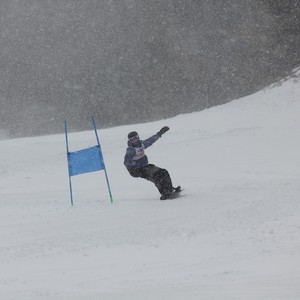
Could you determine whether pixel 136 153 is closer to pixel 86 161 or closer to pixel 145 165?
pixel 145 165

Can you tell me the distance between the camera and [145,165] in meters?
9.89

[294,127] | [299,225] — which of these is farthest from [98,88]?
[299,225]

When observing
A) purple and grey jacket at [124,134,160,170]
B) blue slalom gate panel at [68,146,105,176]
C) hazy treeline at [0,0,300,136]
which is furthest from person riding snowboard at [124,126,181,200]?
hazy treeline at [0,0,300,136]

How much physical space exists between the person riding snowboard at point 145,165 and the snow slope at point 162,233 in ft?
1.55

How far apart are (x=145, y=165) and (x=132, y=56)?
3426cm

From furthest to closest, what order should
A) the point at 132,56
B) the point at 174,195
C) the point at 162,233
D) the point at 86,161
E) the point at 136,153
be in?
the point at 132,56 → the point at 86,161 → the point at 136,153 → the point at 174,195 → the point at 162,233

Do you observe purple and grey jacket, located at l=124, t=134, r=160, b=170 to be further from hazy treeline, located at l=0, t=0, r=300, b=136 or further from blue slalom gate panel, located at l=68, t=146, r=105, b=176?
hazy treeline, located at l=0, t=0, r=300, b=136

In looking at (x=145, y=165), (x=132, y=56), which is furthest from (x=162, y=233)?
(x=132, y=56)

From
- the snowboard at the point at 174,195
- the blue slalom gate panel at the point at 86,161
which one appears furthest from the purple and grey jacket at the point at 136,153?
the snowboard at the point at 174,195

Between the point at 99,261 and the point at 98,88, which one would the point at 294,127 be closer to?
the point at 99,261

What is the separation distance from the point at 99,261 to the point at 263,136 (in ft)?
47.1

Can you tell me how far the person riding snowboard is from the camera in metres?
9.57

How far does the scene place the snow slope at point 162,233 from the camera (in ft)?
15.1

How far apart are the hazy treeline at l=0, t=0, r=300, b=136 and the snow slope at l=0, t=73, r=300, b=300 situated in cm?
2134
